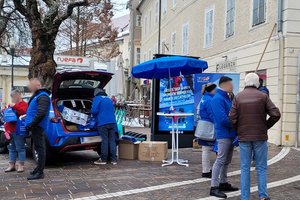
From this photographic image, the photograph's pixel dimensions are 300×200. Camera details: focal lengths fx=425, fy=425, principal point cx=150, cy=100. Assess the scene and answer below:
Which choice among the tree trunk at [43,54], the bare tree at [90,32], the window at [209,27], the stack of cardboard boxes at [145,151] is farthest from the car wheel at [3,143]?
Result: the bare tree at [90,32]

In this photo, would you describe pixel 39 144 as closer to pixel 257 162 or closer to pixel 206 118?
pixel 206 118

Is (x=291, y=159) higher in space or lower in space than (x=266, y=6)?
lower

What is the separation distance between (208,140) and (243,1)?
28.1 feet

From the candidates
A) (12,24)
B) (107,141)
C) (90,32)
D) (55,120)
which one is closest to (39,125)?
(55,120)

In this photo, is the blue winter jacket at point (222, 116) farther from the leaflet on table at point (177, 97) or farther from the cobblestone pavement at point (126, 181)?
the leaflet on table at point (177, 97)

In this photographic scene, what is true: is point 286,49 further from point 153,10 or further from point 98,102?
point 153,10

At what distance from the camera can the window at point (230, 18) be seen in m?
15.6

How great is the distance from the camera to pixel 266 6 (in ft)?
42.3

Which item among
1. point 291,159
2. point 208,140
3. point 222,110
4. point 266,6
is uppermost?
point 266,6

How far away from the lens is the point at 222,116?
19.7 ft

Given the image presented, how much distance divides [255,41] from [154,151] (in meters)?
6.01

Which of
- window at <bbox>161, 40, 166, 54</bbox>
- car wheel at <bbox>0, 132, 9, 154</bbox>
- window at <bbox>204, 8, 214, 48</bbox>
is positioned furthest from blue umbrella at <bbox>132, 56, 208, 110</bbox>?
window at <bbox>161, 40, 166, 54</bbox>

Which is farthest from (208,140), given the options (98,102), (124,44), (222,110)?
(124,44)

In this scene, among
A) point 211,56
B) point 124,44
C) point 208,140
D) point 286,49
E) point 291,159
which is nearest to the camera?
point 208,140
